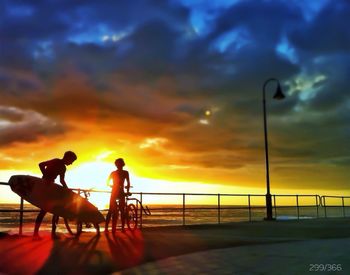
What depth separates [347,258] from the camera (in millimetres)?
7488

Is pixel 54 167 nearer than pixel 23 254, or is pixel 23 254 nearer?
pixel 23 254

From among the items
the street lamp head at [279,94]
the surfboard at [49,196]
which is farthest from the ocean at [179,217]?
the street lamp head at [279,94]

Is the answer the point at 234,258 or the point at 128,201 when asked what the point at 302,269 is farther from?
the point at 128,201

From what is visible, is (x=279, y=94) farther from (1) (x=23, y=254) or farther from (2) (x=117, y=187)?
(1) (x=23, y=254)

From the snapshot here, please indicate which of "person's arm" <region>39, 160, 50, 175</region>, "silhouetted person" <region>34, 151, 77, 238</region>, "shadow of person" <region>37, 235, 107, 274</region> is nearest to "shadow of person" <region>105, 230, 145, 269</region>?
"shadow of person" <region>37, 235, 107, 274</region>

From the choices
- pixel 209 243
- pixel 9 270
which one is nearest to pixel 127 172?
pixel 209 243

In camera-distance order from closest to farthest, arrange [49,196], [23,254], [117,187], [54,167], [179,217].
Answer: [23,254] < [54,167] < [49,196] < [117,187] < [179,217]

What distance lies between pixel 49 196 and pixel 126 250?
274 centimetres

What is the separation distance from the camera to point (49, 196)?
1010cm

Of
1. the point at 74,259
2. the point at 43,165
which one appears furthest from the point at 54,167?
the point at 74,259

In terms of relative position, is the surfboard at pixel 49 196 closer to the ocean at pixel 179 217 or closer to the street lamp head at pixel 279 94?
the ocean at pixel 179 217

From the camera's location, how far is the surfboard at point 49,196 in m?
10.1

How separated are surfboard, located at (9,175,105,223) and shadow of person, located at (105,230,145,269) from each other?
3.36ft

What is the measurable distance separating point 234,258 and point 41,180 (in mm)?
4897
